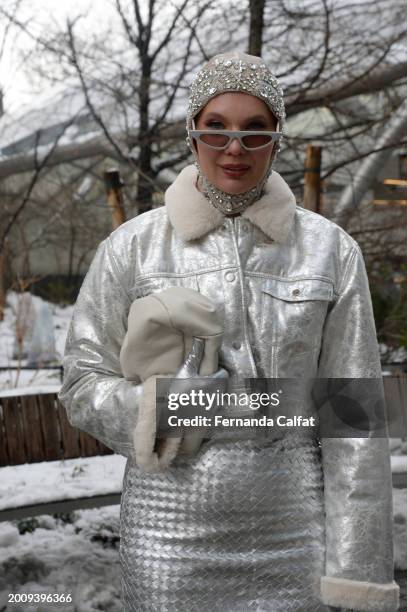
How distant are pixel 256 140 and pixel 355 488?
0.82 metres

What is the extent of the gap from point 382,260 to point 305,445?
658 cm

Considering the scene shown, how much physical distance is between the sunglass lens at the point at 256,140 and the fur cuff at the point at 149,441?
1.87 feet

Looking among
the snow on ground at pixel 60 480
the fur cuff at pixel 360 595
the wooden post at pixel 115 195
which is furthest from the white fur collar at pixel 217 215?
the wooden post at pixel 115 195

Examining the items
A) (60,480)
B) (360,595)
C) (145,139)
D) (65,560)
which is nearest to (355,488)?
(360,595)

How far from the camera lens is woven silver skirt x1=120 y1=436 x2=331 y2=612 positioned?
1.76 m

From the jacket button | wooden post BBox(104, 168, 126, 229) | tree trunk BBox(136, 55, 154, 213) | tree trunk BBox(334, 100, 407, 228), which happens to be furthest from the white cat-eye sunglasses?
tree trunk BBox(136, 55, 154, 213)

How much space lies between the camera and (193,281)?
185cm

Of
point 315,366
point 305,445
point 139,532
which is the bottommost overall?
point 139,532

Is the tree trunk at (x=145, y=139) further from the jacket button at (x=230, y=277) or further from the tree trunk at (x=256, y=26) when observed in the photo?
the jacket button at (x=230, y=277)

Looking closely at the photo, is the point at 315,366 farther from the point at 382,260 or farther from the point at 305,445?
the point at 382,260

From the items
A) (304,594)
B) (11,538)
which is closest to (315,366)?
(304,594)

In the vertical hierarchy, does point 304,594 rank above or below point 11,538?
above

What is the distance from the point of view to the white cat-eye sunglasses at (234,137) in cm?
174

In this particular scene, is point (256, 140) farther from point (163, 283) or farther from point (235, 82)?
point (163, 283)
